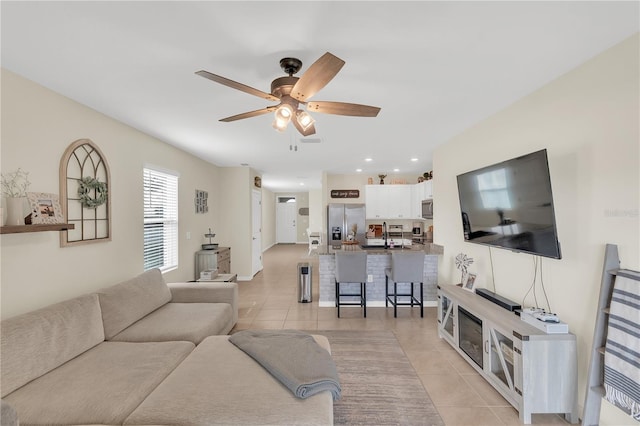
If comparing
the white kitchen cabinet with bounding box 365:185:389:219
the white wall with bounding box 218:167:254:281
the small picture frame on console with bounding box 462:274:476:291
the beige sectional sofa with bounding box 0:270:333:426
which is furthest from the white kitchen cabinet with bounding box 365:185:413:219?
the beige sectional sofa with bounding box 0:270:333:426

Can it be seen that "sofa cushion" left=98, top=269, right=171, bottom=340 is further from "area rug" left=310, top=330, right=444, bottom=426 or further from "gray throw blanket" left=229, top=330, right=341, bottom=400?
"area rug" left=310, top=330, right=444, bottom=426

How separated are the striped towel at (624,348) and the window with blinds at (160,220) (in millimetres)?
4450

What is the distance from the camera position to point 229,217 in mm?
6129

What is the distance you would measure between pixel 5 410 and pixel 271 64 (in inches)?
85.1

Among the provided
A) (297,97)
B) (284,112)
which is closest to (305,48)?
(297,97)

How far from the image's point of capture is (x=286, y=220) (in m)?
12.8

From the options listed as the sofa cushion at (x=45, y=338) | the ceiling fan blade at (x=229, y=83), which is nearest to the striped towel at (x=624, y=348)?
the ceiling fan blade at (x=229, y=83)

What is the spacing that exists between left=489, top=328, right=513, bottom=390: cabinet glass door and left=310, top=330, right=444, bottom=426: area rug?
1.98 feet

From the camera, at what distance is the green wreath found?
2658 millimetres

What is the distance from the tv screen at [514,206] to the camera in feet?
6.68

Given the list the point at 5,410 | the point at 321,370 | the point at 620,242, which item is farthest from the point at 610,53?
the point at 5,410

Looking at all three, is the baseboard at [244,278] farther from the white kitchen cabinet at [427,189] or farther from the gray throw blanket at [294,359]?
the white kitchen cabinet at [427,189]

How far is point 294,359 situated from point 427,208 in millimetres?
4400

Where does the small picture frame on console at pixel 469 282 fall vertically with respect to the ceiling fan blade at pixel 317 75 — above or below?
below
